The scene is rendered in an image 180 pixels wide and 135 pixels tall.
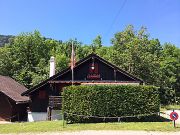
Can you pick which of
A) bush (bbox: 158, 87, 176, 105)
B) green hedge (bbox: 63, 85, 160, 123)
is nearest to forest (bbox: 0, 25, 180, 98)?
bush (bbox: 158, 87, 176, 105)

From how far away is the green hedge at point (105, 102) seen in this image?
24.0 m

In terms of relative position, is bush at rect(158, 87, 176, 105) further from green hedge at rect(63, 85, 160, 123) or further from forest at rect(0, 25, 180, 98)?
green hedge at rect(63, 85, 160, 123)

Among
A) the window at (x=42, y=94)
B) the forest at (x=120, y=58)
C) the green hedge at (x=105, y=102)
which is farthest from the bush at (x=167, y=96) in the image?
the green hedge at (x=105, y=102)

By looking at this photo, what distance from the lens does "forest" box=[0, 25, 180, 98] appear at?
5231 cm

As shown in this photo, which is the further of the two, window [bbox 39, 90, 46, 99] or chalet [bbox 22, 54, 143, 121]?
window [bbox 39, 90, 46, 99]

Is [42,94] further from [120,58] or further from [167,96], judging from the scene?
[167,96]

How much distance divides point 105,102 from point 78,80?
9.63 metres

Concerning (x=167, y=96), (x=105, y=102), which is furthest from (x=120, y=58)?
(x=105, y=102)

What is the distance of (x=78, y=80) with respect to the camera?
33375mm

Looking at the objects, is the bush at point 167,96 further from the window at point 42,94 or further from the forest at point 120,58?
the window at point 42,94

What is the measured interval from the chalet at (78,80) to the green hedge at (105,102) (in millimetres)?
8123

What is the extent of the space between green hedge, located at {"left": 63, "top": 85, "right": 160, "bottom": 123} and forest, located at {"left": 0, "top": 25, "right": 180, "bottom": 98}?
27.6 metres

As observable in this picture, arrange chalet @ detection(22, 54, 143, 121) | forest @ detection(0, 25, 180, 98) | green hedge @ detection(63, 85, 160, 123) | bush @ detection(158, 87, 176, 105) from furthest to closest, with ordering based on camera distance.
Result: bush @ detection(158, 87, 176, 105), forest @ detection(0, 25, 180, 98), chalet @ detection(22, 54, 143, 121), green hedge @ detection(63, 85, 160, 123)

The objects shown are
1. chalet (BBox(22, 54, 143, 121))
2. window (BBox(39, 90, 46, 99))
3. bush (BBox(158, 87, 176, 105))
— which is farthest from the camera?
bush (BBox(158, 87, 176, 105))
